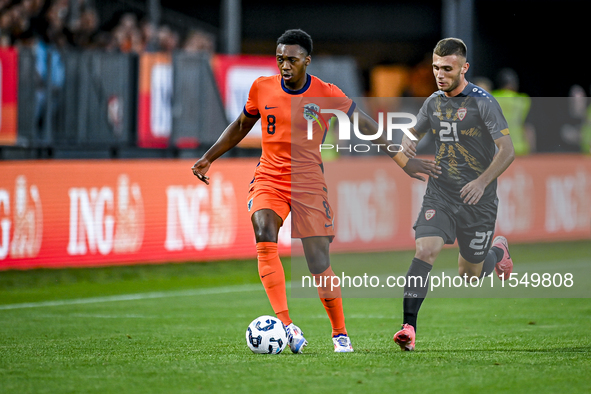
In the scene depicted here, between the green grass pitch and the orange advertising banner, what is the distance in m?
0.47

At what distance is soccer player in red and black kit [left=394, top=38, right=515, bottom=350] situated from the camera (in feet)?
20.9

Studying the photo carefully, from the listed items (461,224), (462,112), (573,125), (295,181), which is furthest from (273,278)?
(573,125)

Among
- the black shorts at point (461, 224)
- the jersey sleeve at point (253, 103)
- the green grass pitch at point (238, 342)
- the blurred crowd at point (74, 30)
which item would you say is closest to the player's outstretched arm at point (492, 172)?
the black shorts at point (461, 224)

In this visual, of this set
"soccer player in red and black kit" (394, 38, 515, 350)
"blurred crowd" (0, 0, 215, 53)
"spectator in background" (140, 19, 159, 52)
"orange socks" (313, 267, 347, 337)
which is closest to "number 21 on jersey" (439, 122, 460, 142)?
"soccer player in red and black kit" (394, 38, 515, 350)

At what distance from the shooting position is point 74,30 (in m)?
13.8

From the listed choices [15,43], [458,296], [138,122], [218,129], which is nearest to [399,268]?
[458,296]

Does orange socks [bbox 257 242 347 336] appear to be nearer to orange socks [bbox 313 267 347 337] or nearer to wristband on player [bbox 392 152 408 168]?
orange socks [bbox 313 267 347 337]

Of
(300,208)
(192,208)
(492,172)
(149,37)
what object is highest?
(149,37)

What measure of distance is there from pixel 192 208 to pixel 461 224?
6.40 meters

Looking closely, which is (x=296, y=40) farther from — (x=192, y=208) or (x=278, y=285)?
(x=192, y=208)

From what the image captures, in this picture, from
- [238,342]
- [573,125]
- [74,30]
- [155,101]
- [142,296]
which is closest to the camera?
[238,342]

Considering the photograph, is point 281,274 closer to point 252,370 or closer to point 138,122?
point 252,370

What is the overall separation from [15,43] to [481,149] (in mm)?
7969

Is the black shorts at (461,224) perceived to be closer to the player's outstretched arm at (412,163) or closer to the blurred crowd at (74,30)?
the player's outstretched arm at (412,163)
